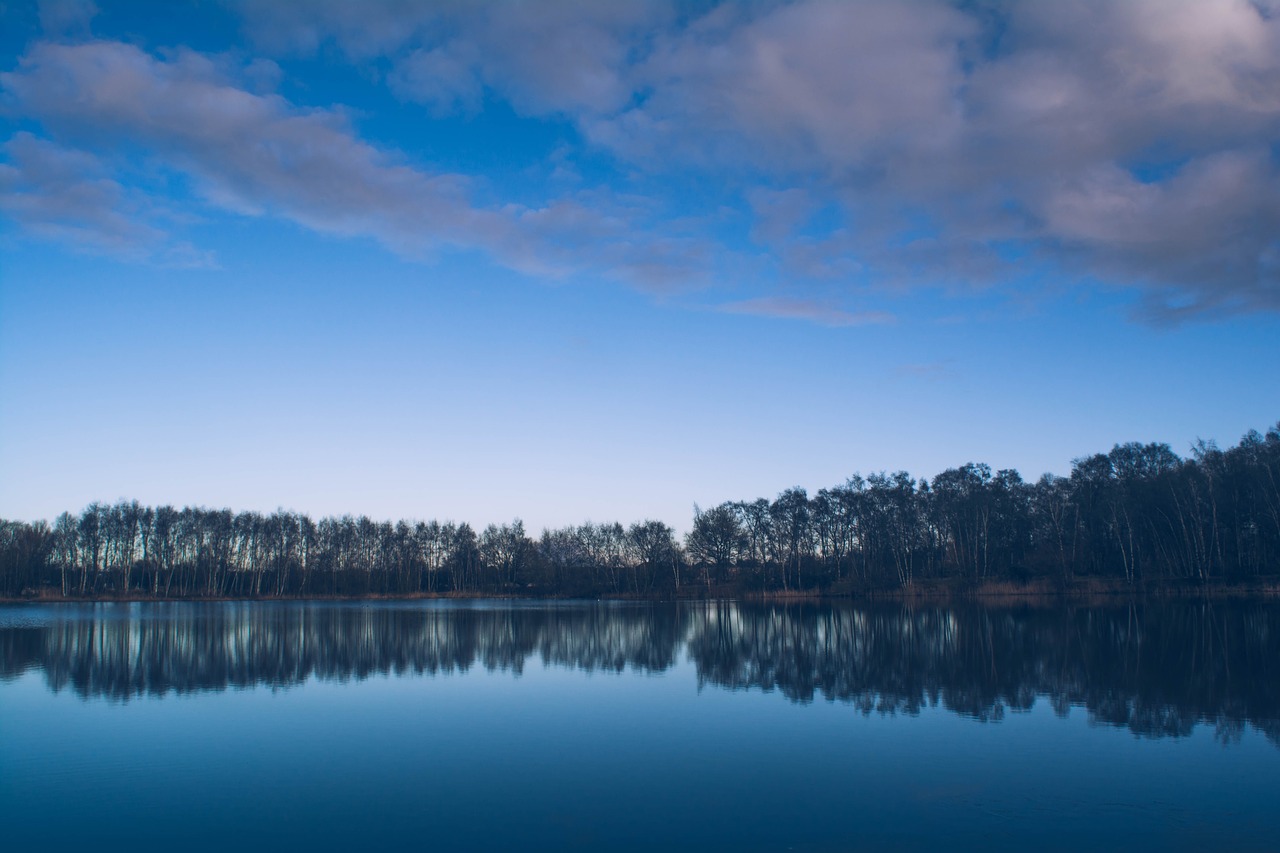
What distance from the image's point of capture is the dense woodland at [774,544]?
71.7 m

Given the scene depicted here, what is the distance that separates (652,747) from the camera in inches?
636

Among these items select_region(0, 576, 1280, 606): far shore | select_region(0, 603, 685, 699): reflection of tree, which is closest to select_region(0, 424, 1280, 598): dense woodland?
select_region(0, 576, 1280, 606): far shore

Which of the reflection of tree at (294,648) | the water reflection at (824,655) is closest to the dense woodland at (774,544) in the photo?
the water reflection at (824,655)

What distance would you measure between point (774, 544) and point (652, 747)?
82.7 meters

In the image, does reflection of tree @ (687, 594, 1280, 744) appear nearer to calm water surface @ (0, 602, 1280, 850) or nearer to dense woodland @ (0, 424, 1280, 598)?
calm water surface @ (0, 602, 1280, 850)

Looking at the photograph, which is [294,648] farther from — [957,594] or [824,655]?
[957,594]

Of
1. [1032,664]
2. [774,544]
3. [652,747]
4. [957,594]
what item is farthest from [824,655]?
[774,544]

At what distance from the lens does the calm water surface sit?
11141 millimetres

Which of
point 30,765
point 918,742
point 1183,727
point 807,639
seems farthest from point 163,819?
point 807,639

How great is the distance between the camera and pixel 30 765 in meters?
14.8

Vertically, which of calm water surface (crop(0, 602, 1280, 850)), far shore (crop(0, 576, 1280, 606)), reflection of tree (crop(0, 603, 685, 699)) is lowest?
far shore (crop(0, 576, 1280, 606))

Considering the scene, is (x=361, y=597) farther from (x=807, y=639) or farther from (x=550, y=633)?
(x=807, y=639)

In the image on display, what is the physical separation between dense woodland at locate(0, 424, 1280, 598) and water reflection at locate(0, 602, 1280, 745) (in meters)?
22.6

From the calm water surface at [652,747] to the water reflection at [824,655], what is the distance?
0.22m
